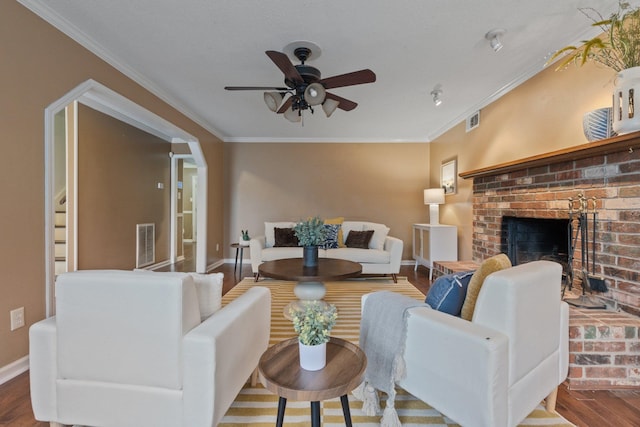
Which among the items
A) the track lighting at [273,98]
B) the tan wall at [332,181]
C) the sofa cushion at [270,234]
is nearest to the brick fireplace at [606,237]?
the track lighting at [273,98]

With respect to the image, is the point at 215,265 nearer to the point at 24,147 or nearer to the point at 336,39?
the point at 24,147

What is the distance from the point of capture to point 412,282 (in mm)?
4496

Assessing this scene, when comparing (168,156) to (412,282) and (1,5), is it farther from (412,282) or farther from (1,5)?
(412,282)

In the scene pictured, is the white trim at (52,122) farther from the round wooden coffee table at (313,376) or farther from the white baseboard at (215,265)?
the white baseboard at (215,265)

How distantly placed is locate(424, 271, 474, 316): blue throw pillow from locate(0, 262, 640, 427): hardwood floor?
0.80 meters

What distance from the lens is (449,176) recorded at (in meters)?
4.93

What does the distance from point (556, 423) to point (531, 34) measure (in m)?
2.65

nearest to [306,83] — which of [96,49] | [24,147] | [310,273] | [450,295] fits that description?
[310,273]

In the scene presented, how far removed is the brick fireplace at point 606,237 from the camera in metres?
1.82

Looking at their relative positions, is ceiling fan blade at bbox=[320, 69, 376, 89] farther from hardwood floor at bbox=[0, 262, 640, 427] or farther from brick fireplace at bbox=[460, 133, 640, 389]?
hardwood floor at bbox=[0, 262, 640, 427]

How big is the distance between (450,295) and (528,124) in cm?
243

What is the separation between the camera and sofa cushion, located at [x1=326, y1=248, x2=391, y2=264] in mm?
4418

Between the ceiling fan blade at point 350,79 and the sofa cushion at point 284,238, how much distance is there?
9.01 feet

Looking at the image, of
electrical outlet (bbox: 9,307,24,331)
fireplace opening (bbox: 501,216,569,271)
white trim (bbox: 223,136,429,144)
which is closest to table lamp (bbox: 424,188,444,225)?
white trim (bbox: 223,136,429,144)
